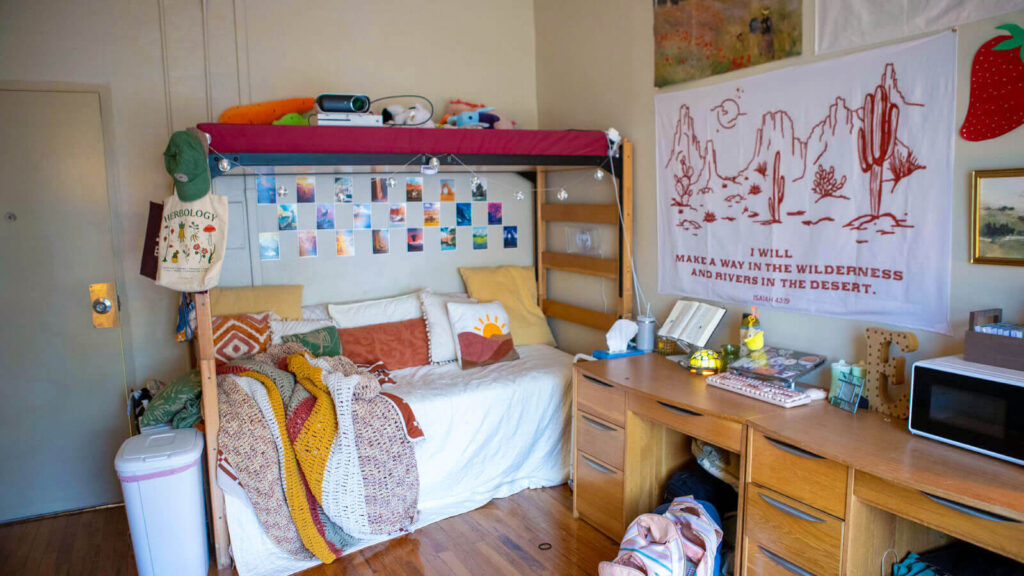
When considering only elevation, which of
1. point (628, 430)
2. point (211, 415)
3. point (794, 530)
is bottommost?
point (794, 530)

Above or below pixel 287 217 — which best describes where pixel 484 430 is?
below

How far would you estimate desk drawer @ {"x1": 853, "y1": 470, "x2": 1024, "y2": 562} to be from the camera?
159 centimetres

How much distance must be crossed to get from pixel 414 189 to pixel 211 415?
1804mm

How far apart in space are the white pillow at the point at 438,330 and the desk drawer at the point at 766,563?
74.5 inches

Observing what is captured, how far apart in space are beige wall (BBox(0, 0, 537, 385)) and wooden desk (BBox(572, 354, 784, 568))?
2091mm

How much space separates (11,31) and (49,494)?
2242 millimetres

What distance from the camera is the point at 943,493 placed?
1.66m

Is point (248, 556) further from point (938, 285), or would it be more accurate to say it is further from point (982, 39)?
point (982, 39)

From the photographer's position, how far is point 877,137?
2.36 metres

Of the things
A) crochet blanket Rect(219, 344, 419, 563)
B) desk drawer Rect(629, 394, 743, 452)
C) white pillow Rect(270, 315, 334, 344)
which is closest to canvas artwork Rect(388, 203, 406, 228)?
white pillow Rect(270, 315, 334, 344)

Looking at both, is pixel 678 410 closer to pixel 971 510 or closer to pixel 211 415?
pixel 971 510

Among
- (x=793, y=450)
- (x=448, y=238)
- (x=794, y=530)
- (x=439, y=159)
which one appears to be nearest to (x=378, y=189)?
(x=448, y=238)

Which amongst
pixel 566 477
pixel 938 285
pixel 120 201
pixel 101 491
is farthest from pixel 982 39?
pixel 101 491

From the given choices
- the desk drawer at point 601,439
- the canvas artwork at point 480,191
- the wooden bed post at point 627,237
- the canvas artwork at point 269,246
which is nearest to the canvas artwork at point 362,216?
the canvas artwork at point 269,246
